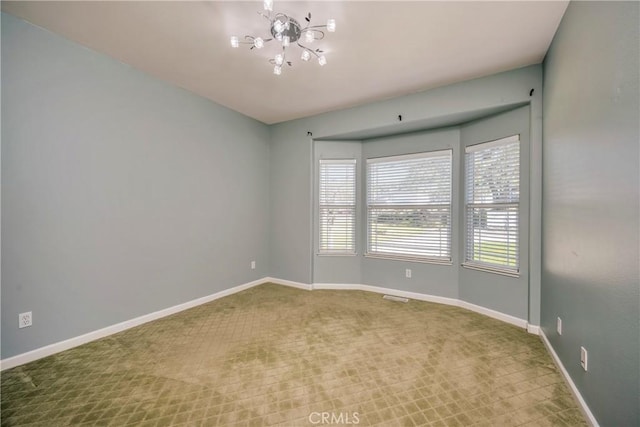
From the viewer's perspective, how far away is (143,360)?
7.04ft

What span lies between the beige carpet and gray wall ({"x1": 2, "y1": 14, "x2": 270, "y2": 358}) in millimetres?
447

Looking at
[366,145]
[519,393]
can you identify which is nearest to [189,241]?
[366,145]

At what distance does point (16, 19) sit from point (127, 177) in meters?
1.39

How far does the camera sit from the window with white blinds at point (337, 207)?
420cm

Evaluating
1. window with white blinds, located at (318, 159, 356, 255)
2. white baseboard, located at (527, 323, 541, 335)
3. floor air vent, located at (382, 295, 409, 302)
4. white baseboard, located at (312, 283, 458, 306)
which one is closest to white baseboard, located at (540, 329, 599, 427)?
white baseboard, located at (527, 323, 541, 335)

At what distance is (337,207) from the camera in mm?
4223

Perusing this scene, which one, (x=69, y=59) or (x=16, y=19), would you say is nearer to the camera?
(x=16, y=19)

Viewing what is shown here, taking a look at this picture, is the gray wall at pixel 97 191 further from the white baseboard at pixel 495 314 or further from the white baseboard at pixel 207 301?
the white baseboard at pixel 495 314

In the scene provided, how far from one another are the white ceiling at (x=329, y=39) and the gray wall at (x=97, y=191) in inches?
12.4

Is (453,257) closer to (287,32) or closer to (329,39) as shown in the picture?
(329,39)

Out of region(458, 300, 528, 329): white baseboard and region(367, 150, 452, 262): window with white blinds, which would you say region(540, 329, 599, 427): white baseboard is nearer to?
region(458, 300, 528, 329): white baseboard

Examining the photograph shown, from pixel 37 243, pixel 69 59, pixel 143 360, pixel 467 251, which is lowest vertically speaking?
pixel 143 360

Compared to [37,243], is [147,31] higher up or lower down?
higher up

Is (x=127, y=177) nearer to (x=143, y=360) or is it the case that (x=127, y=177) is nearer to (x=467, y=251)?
(x=143, y=360)
